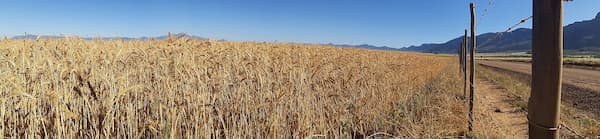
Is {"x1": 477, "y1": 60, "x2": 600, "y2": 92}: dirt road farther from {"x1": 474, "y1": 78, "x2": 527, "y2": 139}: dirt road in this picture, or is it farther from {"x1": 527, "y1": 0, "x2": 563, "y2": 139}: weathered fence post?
{"x1": 527, "y1": 0, "x2": 563, "y2": 139}: weathered fence post

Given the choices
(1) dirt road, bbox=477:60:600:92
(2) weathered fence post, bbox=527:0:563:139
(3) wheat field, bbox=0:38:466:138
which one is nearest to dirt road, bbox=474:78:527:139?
(3) wheat field, bbox=0:38:466:138

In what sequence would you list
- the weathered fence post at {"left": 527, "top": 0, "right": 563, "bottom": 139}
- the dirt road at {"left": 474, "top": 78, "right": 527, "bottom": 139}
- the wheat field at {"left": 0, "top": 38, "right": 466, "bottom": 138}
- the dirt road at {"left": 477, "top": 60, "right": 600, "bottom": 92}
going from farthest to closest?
the dirt road at {"left": 477, "top": 60, "right": 600, "bottom": 92}, the dirt road at {"left": 474, "top": 78, "right": 527, "bottom": 139}, the wheat field at {"left": 0, "top": 38, "right": 466, "bottom": 138}, the weathered fence post at {"left": 527, "top": 0, "right": 563, "bottom": 139}

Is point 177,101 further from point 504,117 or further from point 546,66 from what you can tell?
point 504,117

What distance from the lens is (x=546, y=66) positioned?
5.68ft

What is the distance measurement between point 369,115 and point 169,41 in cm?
311

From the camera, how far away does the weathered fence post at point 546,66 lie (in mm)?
1658

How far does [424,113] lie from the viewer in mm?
5102

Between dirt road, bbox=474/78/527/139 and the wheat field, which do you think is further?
dirt road, bbox=474/78/527/139

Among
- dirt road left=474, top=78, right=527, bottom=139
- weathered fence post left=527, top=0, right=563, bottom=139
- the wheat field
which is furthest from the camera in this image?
dirt road left=474, top=78, right=527, bottom=139

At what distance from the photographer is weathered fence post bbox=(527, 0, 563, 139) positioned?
1.66m

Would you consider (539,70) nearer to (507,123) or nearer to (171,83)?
(171,83)

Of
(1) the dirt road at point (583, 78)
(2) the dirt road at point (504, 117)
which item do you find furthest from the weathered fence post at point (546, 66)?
(1) the dirt road at point (583, 78)

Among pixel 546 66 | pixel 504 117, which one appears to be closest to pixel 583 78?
pixel 504 117

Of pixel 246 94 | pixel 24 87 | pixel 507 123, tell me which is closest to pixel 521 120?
pixel 507 123
